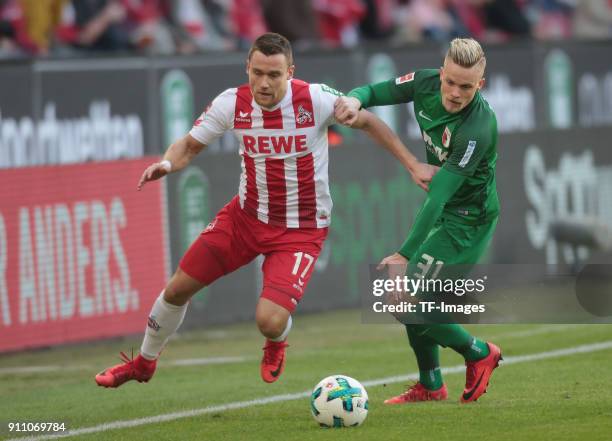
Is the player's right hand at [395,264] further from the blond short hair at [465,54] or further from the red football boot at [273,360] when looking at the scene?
the blond short hair at [465,54]

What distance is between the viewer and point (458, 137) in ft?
28.2

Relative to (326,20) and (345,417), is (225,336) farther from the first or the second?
(326,20)

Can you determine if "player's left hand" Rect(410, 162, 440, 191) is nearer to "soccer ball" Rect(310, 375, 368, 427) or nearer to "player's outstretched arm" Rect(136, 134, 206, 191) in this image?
"soccer ball" Rect(310, 375, 368, 427)

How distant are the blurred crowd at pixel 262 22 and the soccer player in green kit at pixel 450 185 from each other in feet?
17.9

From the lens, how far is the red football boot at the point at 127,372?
922cm

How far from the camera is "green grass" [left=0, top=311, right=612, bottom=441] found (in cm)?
822

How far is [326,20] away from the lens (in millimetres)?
18609

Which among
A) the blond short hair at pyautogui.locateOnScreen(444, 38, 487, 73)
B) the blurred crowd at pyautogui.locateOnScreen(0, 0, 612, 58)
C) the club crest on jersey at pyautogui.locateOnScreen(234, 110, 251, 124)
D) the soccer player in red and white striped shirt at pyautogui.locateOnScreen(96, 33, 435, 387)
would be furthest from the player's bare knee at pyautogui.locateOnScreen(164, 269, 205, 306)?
the blurred crowd at pyautogui.locateOnScreen(0, 0, 612, 58)

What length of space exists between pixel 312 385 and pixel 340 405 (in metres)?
2.02

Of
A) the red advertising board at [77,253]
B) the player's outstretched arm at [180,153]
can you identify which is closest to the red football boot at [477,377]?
the player's outstretched arm at [180,153]

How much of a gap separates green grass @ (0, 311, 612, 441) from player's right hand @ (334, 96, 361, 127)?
1.83m

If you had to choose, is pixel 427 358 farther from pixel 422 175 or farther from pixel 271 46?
pixel 271 46

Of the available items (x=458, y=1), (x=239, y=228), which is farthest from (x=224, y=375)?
(x=458, y=1)

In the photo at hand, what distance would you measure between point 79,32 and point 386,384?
7.11 m
